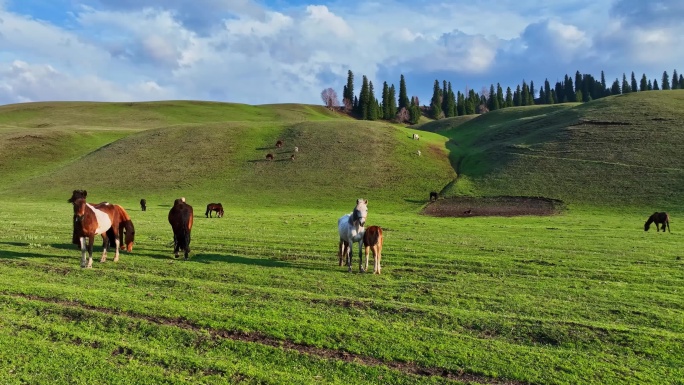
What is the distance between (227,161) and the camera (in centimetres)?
6812

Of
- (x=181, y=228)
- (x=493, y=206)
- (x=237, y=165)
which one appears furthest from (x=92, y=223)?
(x=237, y=165)

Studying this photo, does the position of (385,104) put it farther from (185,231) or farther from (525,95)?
(185,231)

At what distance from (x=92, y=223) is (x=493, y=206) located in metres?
39.3

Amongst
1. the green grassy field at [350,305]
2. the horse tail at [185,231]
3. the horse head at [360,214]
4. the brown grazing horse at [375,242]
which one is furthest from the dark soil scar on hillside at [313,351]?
the horse head at [360,214]

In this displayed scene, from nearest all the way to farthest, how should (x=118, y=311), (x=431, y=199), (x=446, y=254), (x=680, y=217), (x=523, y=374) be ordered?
(x=523, y=374)
(x=118, y=311)
(x=446, y=254)
(x=680, y=217)
(x=431, y=199)

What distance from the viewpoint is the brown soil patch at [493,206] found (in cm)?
4453

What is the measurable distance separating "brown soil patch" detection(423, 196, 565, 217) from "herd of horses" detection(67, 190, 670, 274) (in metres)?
28.3

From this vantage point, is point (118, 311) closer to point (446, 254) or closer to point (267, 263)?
point (267, 263)

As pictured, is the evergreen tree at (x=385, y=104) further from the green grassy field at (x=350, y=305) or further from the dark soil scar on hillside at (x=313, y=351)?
the dark soil scar on hillside at (x=313, y=351)

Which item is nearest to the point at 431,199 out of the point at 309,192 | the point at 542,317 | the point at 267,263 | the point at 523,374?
the point at 309,192

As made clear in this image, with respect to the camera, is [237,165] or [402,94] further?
[402,94]

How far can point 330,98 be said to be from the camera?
620ft

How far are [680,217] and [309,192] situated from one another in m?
35.6

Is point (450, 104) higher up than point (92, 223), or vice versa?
point (450, 104)
